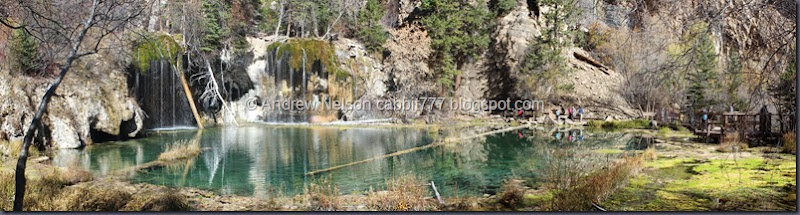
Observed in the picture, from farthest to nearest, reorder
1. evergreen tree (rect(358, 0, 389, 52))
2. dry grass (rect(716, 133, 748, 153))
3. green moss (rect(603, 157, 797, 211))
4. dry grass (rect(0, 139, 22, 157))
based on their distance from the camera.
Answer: evergreen tree (rect(358, 0, 389, 52)), dry grass (rect(716, 133, 748, 153)), dry grass (rect(0, 139, 22, 157)), green moss (rect(603, 157, 797, 211))

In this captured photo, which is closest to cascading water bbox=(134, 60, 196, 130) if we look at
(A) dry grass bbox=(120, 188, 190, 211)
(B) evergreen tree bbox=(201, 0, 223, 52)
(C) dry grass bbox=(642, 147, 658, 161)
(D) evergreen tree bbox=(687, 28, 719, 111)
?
(B) evergreen tree bbox=(201, 0, 223, 52)

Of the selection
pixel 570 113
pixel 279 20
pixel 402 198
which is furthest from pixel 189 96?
pixel 570 113

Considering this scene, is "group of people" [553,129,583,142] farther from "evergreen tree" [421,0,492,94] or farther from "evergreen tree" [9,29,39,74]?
"evergreen tree" [9,29,39,74]

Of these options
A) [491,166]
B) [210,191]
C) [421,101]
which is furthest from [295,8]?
[491,166]

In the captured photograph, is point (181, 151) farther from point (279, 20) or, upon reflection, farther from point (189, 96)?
point (279, 20)

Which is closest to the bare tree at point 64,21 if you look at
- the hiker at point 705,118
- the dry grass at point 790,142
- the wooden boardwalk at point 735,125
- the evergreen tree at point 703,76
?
the evergreen tree at point 703,76

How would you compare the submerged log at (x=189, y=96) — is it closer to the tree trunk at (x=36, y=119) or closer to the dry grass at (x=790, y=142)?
the tree trunk at (x=36, y=119)
